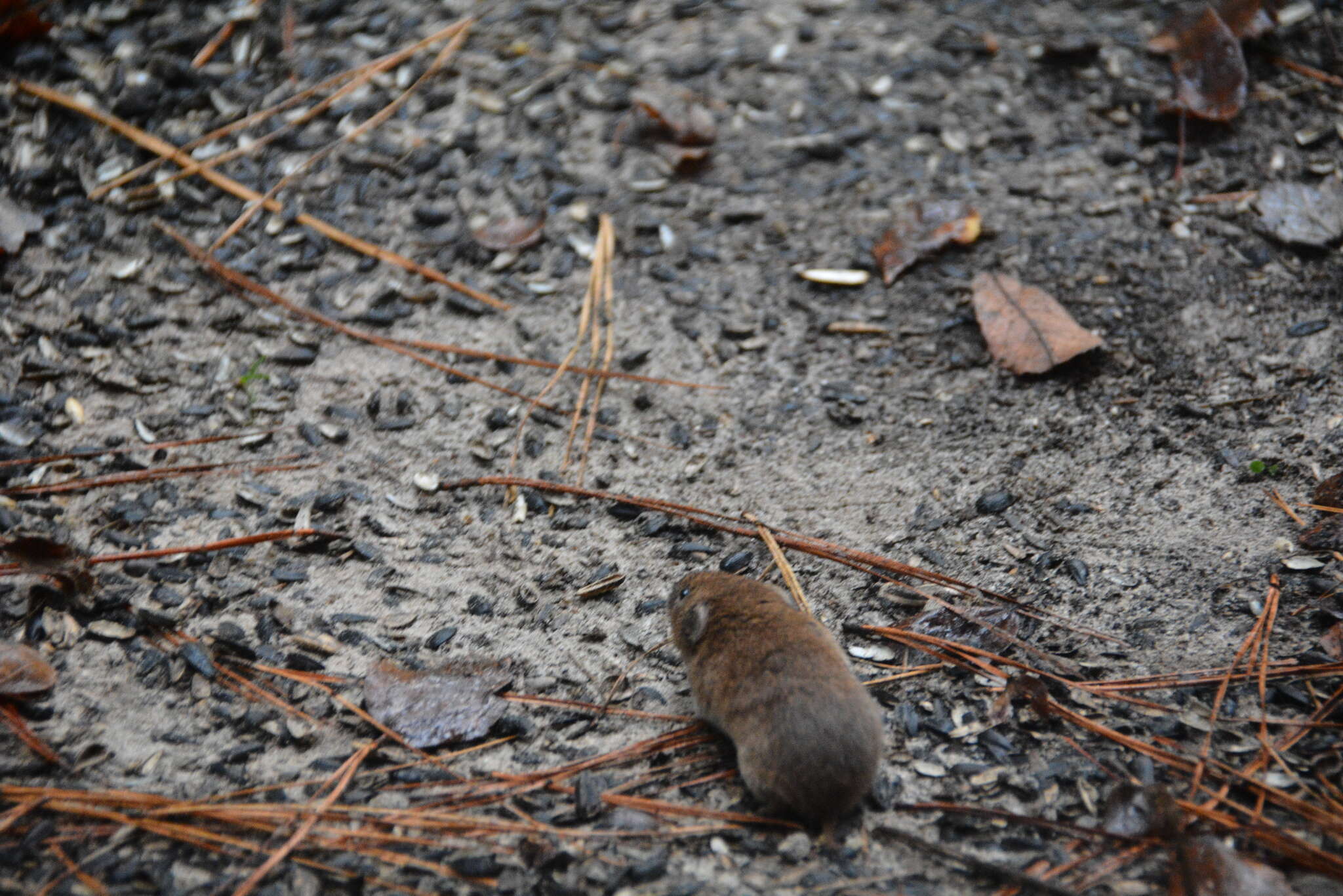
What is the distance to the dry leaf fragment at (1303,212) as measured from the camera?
3.90 m

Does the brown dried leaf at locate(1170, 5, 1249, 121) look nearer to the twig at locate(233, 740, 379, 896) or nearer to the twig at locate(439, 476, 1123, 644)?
the twig at locate(439, 476, 1123, 644)

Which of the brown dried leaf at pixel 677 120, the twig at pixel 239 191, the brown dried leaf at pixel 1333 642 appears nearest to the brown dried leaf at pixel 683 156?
the brown dried leaf at pixel 677 120

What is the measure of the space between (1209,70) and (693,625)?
3.75 meters

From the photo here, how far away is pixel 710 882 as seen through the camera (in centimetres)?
238

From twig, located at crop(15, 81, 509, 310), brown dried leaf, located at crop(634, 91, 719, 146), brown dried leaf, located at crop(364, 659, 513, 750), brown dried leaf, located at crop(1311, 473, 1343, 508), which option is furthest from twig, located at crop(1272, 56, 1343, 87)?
brown dried leaf, located at crop(364, 659, 513, 750)

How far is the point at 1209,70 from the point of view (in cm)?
440

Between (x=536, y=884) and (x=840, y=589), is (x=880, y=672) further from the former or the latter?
(x=536, y=884)

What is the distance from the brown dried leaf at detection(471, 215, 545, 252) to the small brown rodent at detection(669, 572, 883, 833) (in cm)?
212

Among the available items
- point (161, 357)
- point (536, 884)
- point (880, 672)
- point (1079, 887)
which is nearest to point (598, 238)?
point (161, 357)

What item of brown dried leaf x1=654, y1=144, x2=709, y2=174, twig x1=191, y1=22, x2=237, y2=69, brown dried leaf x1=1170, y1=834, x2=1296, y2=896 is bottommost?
brown dried leaf x1=1170, y1=834, x2=1296, y2=896

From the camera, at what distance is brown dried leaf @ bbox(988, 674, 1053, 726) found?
2.78 meters

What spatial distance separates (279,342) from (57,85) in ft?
5.58

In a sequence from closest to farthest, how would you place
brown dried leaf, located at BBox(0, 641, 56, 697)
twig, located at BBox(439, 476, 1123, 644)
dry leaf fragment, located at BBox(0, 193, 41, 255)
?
brown dried leaf, located at BBox(0, 641, 56, 697) < twig, located at BBox(439, 476, 1123, 644) < dry leaf fragment, located at BBox(0, 193, 41, 255)

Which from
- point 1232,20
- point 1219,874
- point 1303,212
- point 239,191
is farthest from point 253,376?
point 1232,20
